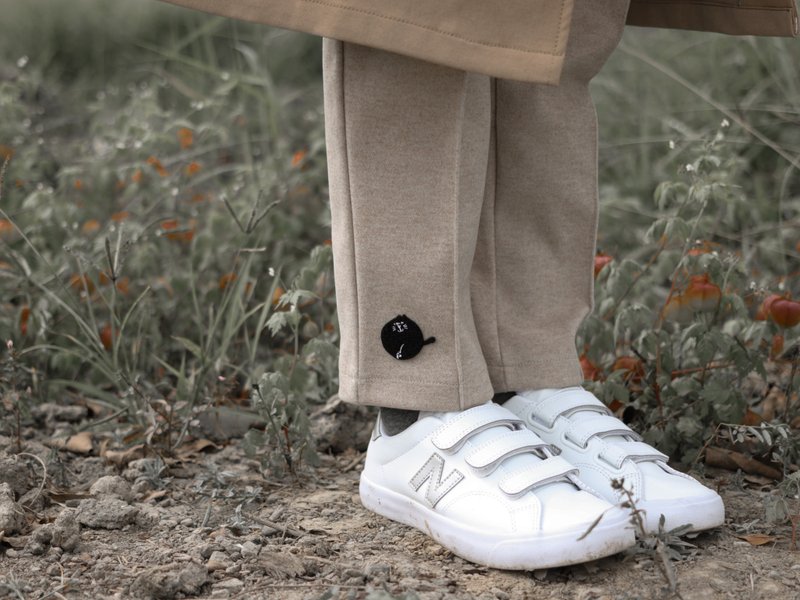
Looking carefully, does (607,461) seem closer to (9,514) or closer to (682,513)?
(682,513)

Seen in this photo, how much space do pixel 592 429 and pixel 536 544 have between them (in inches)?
9.5

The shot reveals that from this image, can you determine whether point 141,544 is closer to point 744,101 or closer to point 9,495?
point 9,495

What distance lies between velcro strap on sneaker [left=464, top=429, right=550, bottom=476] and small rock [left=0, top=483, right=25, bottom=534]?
62 centimetres

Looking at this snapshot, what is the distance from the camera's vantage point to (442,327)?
4.24 feet

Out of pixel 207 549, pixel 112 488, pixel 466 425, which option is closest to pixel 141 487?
pixel 112 488

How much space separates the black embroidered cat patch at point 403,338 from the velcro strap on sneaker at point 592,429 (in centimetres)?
27

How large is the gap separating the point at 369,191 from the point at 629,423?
740 mm

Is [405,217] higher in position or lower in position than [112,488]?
higher

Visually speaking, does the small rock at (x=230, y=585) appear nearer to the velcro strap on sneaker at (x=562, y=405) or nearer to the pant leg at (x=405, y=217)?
the pant leg at (x=405, y=217)

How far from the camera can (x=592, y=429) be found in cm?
141

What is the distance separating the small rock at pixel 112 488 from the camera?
4.97 ft

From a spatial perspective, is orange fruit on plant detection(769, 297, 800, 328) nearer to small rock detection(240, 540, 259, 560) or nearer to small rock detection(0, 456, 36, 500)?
small rock detection(240, 540, 259, 560)

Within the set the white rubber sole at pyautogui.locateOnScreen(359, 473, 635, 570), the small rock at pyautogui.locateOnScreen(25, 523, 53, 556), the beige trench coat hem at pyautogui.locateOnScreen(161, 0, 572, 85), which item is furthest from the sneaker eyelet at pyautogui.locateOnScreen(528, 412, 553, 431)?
the small rock at pyautogui.locateOnScreen(25, 523, 53, 556)

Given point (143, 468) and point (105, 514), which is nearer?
point (105, 514)
